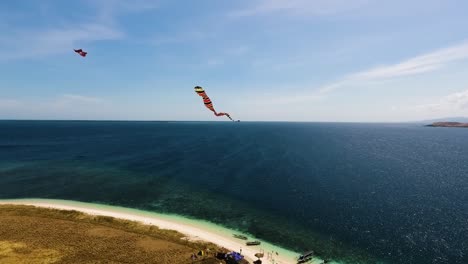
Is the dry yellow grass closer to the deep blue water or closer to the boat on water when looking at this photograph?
the deep blue water

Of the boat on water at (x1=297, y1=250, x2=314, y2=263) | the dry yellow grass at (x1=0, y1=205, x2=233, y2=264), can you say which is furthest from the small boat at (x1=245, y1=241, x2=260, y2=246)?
the boat on water at (x1=297, y1=250, x2=314, y2=263)

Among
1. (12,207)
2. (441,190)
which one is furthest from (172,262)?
(441,190)

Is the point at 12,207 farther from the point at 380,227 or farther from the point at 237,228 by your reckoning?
the point at 380,227

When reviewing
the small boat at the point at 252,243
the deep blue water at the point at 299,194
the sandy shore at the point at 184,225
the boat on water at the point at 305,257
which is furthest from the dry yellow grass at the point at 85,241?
the boat on water at the point at 305,257

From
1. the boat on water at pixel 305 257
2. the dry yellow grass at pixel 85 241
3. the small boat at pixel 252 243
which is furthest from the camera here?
the small boat at pixel 252 243

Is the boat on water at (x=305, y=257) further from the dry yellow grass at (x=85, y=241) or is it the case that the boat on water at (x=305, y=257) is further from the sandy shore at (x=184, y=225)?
the dry yellow grass at (x=85, y=241)

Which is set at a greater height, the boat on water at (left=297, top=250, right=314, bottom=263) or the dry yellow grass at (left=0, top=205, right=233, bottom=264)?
the dry yellow grass at (left=0, top=205, right=233, bottom=264)
